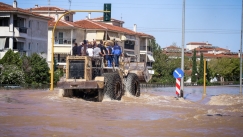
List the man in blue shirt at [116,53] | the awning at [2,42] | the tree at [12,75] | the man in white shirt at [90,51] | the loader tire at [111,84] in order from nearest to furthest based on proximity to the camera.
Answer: the loader tire at [111,84]
the man in white shirt at [90,51]
the man in blue shirt at [116,53]
the tree at [12,75]
the awning at [2,42]

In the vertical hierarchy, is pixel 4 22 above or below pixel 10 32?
above

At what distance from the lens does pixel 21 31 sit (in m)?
58.5

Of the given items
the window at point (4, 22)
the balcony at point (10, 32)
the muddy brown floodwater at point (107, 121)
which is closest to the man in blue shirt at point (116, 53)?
the muddy brown floodwater at point (107, 121)

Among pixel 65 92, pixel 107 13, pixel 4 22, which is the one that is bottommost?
pixel 65 92

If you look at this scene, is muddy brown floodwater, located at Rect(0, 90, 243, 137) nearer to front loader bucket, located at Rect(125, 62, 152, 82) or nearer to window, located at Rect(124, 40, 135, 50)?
front loader bucket, located at Rect(125, 62, 152, 82)

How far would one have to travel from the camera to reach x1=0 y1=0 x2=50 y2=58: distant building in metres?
57.0

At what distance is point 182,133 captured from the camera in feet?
46.7

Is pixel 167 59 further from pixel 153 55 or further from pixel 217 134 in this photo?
pixel 217 134

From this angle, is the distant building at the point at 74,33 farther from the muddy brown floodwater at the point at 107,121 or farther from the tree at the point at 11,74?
the muddy brown floodwater at the point at 107,121

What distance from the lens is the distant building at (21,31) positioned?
187 feet

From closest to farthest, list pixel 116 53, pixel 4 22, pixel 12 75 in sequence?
pixel 116 53 → pixel 12 75 → pixel 4 22

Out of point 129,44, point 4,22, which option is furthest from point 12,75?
point 129,44

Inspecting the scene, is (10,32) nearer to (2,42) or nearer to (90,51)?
(2,42)

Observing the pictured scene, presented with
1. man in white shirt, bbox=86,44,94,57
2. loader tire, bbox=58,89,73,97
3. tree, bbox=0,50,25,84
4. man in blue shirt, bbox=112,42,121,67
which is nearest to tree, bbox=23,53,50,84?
tree, bbox=0,50,25,84
